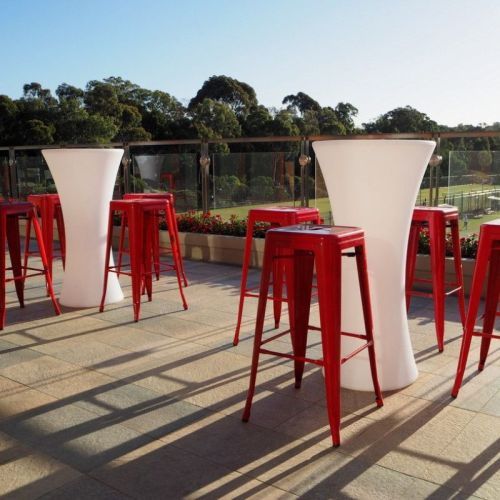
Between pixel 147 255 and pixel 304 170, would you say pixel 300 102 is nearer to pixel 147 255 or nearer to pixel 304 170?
pixel 304 170

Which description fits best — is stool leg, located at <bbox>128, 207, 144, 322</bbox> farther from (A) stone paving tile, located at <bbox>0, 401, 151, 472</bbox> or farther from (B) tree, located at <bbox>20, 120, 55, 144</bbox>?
(B) tree, located at <bbox>20, 120, 55, 144</bbox>

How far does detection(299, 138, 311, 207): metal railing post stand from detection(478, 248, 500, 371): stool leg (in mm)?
3938

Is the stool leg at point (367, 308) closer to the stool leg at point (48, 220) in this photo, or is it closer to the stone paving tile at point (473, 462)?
the stone paving tile at point (473, 462)

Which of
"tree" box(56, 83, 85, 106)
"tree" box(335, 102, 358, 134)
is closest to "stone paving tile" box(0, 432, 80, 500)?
"tree" box(56, 83, 85, 106)

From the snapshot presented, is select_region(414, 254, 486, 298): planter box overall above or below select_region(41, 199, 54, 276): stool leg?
below

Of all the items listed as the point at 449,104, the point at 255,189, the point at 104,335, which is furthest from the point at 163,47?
the point at 104,335

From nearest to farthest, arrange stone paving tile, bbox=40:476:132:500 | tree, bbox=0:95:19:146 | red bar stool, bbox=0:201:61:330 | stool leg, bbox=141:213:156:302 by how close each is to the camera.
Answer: stone paving tile, bbox=40:476:132:500, red bar stool, bbox=0:201:61:330, stool leg, bbox=141:213:156:302, tree, bbox=0:95:19:146

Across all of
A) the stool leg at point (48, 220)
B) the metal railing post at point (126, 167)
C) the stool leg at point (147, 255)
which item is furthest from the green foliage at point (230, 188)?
the stool leg at point (48, 220)

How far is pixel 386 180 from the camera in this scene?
2.85 metres

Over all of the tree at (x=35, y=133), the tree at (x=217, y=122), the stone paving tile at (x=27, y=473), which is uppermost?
the tree at (x=217, y=122)

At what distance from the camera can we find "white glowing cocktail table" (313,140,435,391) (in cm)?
→ 283

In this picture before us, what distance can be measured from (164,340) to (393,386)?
65.3 inches

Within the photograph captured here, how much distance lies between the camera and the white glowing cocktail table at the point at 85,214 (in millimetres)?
4801

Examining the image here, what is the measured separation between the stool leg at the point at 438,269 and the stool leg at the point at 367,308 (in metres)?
0.95
